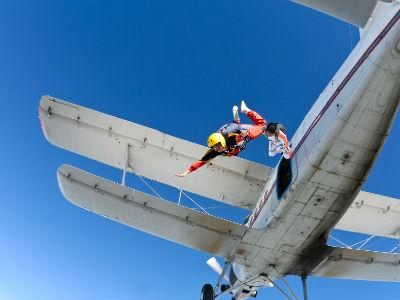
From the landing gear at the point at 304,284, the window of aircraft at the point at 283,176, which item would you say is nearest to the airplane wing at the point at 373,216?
the landing gear at the point at 304,284

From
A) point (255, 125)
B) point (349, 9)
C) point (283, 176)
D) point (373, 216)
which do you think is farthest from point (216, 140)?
point (373, 216)

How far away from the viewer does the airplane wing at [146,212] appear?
34.8ft

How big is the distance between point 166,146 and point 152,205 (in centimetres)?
303

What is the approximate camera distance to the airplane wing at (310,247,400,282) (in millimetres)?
11430

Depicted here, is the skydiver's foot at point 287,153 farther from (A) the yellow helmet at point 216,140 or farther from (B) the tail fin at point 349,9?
(B) the tail fin at point 349,9

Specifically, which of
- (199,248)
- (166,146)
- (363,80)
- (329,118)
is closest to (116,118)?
(166,146)

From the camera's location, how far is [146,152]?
13.1 meters

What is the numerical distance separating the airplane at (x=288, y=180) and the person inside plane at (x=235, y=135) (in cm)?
96

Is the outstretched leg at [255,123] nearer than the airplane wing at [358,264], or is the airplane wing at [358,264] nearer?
the outstretched leg at [255,123]

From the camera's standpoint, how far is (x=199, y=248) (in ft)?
37.6

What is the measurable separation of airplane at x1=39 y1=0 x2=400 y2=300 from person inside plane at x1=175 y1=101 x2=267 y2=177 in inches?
37.6

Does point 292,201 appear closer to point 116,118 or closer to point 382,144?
point 382,144

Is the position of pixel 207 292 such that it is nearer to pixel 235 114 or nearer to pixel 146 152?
pixel 146 152

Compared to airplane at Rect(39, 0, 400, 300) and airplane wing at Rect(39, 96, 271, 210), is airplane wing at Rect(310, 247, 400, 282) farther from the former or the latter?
airplane wing at Rect(39, 96, 271, 210)
